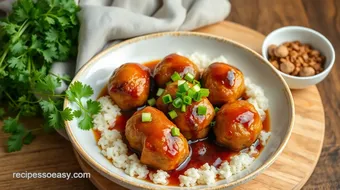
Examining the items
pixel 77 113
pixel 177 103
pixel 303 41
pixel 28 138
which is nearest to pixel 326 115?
pixel 303 41

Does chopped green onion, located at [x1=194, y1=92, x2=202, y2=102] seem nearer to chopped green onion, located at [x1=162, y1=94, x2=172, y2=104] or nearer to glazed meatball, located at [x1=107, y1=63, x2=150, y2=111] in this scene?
chopped green onion, located at [x1=162, y1=94, x2=172, y2=104]

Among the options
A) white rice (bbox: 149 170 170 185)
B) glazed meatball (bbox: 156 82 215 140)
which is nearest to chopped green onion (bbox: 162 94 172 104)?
glazed meatball (bbox: 156 82 215 140)

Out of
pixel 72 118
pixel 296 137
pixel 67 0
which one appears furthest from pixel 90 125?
pixel 296 137

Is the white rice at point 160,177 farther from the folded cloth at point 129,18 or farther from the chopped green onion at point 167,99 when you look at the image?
the folded cloth at point 129,18

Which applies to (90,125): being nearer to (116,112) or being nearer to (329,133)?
(116,112)

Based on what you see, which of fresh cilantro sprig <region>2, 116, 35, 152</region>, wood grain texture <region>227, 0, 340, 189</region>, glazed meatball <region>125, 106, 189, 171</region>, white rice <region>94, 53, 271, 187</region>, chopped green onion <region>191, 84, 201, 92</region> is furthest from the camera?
wood grain texture <region>227, 0, 340, 189</region>
